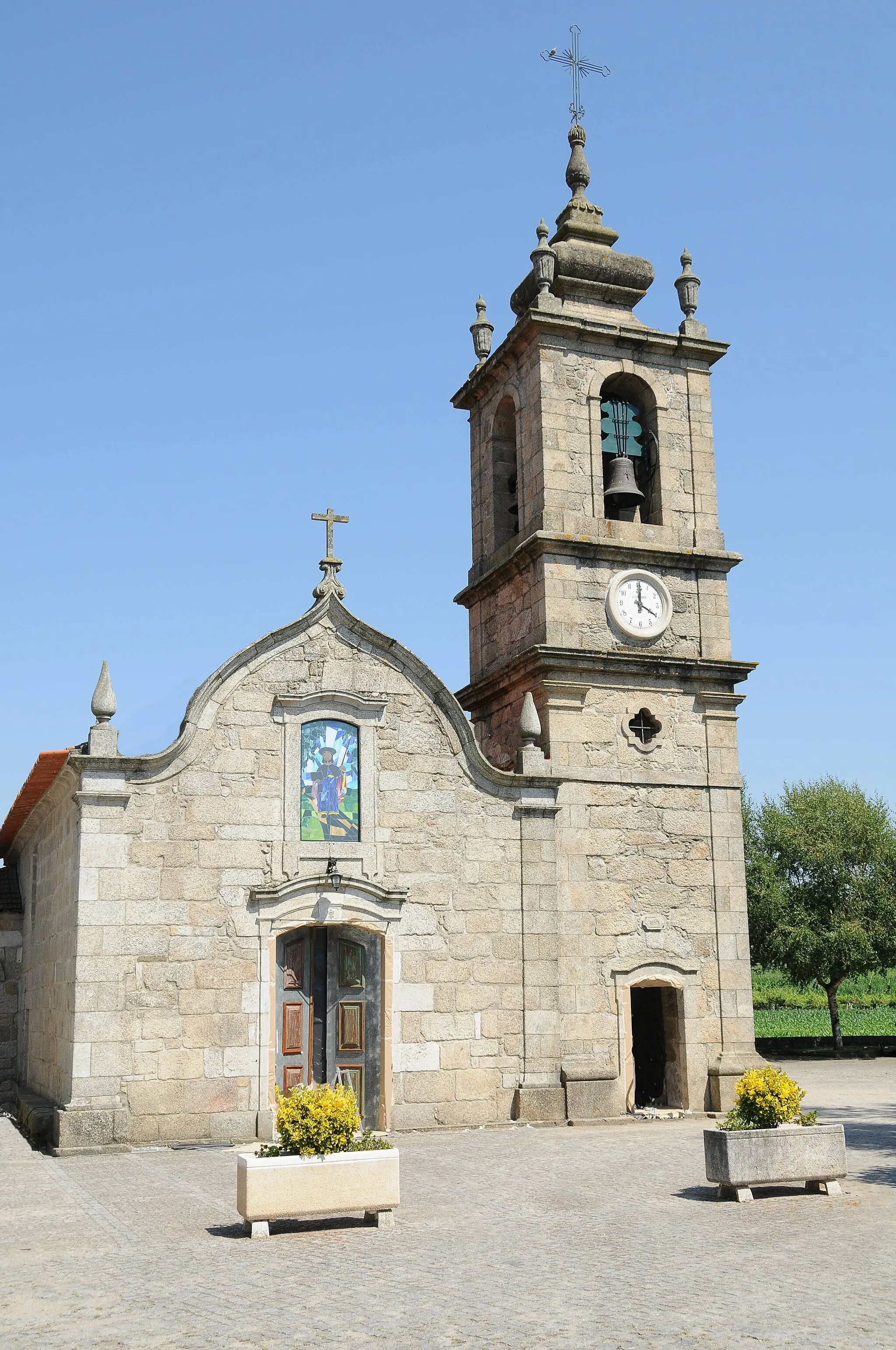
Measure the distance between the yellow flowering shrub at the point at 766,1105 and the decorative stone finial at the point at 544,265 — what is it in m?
12.7

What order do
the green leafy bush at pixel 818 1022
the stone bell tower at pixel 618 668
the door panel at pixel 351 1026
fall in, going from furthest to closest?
the green leafy bush at pixel 818 1022 → the stone bell tower at pixel 618 668 → the door panel at pixel 351 1026

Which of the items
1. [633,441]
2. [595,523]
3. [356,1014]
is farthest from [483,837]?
[633,441]

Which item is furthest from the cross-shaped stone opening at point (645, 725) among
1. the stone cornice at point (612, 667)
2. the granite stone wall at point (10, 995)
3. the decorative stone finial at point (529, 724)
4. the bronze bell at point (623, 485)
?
the granite stone wall at point (10, 995)

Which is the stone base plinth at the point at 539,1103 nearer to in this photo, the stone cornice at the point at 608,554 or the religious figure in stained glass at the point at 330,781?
the religious figure in stained glass at the point at 330,781

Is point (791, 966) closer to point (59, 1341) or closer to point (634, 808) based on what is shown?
point (634, 808)

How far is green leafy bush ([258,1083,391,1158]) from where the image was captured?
9961 millimetres

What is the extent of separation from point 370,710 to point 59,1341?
10.5m

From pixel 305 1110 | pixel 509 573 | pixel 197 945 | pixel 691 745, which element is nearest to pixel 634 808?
pixel 691 745

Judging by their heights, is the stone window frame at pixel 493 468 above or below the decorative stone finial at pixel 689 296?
below

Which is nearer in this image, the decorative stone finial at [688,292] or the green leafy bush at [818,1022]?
the decorative stone finial at [688,292]

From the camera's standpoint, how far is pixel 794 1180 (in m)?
11.0

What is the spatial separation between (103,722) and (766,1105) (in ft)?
29.7

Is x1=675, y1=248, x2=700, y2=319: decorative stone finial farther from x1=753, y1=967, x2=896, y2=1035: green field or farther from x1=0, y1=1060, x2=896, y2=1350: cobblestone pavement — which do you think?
x1=753, y1=967, x2=896, y2=1035: green field

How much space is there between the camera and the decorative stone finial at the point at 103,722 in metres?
15.5
